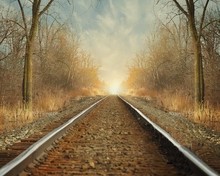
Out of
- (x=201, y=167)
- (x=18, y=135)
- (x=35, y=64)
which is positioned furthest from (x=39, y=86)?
(x=201, y=167)

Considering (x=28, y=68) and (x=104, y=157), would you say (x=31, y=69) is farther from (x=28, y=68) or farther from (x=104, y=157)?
(x=104, y=157)

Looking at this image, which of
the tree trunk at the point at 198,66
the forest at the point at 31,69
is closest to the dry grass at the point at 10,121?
the forest at the point at 31,69

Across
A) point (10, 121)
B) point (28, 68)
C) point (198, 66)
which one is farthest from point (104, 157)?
point (28, 68)

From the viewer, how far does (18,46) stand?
2139cm

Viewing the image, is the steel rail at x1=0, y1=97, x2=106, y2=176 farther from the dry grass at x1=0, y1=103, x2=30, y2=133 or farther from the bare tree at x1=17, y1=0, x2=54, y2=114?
the bare tree at x1=17, y1=0, x2=54, y2=114

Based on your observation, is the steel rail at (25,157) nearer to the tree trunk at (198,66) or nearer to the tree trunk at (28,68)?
the tree trunk at (28,68)

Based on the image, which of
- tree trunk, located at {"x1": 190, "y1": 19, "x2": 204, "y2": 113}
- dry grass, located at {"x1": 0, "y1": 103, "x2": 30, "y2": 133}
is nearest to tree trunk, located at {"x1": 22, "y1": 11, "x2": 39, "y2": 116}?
dry grass, located at {"x1": 0, "y1": 103, "x2": 30, "y2": 133}

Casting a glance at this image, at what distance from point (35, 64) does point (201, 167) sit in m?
26.9

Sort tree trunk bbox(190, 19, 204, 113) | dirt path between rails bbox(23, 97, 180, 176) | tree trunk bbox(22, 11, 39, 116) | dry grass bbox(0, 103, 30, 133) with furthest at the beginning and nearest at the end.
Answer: tree trunk bbox(22, 11, 39, 116)
tree trunk bbox(190, 19, 204, 113)
dry grass bbox(0, 103, 30, 133)
dirt path between rails bbox(23, 97, 180, 176)

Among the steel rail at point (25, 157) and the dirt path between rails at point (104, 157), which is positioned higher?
the steel rail at point (25, 157)

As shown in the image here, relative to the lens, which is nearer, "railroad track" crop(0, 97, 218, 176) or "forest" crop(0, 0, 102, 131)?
"railroad track" crop(0, 97, 218, 176)

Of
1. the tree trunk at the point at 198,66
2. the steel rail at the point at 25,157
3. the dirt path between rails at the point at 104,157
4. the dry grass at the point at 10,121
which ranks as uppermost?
the tree trunk at the point at 198,66

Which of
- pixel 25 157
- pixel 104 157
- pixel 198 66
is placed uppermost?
pixel 198 66

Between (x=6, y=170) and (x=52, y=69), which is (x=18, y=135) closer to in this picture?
(x=6, y=170)
